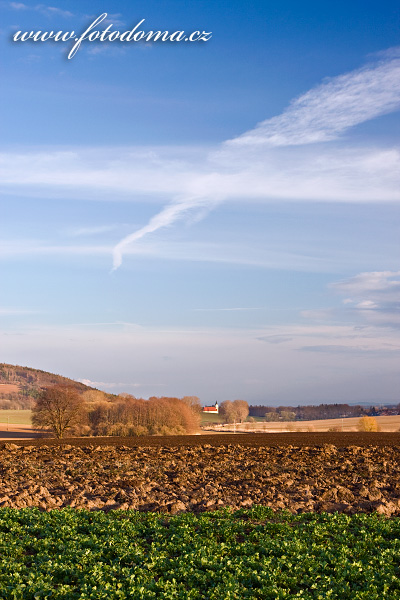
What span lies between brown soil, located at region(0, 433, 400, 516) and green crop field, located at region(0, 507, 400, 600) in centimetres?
168

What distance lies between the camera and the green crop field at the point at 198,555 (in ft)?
36.4

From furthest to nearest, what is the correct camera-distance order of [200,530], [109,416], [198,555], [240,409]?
[240,409] → [109,416] → [200,530] → [198,555]

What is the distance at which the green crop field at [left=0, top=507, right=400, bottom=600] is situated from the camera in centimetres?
1109

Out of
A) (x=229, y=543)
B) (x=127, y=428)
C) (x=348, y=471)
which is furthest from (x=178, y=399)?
(x=229, y=543)

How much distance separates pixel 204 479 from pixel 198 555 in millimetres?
9357

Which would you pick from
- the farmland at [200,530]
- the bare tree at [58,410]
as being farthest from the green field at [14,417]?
the farmland at [200,530]

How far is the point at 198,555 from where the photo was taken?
41.1ft

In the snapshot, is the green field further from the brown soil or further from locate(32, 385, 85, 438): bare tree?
the brown soil

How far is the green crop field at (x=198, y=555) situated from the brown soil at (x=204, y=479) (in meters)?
1.68

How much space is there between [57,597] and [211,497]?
8.22 meters

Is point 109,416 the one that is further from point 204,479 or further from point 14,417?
point 14,417

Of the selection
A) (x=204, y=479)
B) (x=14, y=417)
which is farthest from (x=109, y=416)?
(x=14, y=417)

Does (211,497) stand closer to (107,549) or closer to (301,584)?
(107,549)

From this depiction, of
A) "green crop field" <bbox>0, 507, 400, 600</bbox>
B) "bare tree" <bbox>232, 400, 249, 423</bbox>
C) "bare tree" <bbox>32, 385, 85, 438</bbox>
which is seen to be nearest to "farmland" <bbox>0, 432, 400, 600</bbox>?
"green crop field" <bbox>0, 507, 400, 600</bbox>
